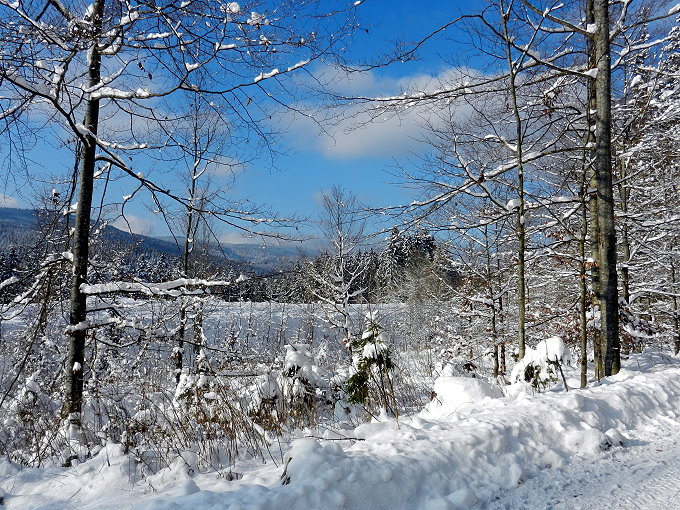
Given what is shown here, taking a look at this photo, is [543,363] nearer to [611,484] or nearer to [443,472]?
[611,484]

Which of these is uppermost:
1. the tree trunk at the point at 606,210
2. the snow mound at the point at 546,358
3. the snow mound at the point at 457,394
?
the tree trunk at the point at 606,210

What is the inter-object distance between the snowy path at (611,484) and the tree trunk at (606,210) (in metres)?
2.97

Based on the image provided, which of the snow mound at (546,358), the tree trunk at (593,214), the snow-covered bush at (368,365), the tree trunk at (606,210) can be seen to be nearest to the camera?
the snow mound at (546,358)

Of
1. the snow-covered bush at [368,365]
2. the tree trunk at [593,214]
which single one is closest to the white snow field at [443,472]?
the snow-covered bush at [368,365]

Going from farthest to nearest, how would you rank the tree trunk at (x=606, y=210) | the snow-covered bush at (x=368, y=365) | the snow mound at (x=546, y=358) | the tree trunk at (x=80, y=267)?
the tree trunk at (x=606, y=210) → the snow-covered bush at (x=368, y=365) → the snow mound at (x=546, y=358) → the tree trunk at (x=80, y=267)

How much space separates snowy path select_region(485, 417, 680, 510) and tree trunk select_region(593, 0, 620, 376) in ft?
9.75

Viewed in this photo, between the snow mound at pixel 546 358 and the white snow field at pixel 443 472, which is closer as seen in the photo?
the white snow field at pixel 443 472

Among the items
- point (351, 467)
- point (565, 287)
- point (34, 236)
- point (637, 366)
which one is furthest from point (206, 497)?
point (565, 287)

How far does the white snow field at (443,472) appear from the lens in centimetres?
213

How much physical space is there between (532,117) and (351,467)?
20.0 ft

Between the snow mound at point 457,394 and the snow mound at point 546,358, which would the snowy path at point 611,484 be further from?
the snow mound at point 546,358

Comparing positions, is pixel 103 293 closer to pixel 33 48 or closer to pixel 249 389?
pixel 249 389

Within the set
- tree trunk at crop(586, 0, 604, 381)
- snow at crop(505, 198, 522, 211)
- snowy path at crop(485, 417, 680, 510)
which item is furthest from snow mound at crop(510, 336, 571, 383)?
snowy path at crop(485, 417, 680, 510)

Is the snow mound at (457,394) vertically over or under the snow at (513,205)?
under
